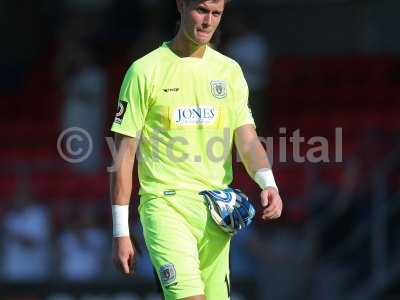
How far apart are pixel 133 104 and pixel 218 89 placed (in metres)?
0.51

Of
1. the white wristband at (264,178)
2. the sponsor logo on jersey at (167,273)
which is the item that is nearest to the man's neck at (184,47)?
the white wristband at (264,178)

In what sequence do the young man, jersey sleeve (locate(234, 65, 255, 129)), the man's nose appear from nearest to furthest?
the young man, the man's nose, jersey sleeve (locate(234, 65, 255, 129))

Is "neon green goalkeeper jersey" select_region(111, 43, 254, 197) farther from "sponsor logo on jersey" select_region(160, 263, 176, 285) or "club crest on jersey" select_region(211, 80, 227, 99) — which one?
"sponsor logo on jersey" select_region(160, 263, 176, 285)

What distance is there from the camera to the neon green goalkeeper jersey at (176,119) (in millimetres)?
6641

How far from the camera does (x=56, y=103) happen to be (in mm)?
16328

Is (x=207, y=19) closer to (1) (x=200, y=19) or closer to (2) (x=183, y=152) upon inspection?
(1) (x=200, y=19)

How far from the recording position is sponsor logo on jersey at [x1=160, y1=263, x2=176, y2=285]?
649 cm

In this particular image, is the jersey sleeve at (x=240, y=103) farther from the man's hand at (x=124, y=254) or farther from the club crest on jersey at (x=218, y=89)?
the man's hand at (x=124, y=254)

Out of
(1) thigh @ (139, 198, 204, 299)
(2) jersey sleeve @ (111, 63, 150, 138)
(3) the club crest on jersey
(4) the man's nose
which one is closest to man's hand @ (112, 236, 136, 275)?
(1) thigh @ (139, 198, 204, 299)

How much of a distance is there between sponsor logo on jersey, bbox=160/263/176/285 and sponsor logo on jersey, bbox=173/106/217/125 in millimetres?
802

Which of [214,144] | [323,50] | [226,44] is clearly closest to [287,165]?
[226,44]

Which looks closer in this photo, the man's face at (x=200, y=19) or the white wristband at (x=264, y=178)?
the man's face at (x=200, y=19)

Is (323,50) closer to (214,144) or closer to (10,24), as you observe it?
(10,24)

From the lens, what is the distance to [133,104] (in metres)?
6.62
